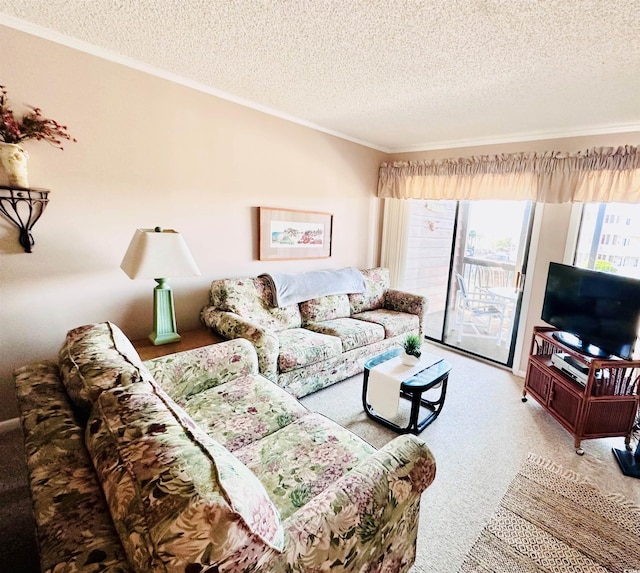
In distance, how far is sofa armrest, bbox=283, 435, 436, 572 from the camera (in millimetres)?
898

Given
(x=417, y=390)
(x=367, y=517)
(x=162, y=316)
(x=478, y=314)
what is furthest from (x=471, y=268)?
(x=367, y=517)

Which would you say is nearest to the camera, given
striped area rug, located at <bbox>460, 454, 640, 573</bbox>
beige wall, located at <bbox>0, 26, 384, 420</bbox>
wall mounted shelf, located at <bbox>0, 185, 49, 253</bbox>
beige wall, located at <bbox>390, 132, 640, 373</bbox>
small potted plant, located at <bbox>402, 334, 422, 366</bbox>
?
striped area rug, located at <bbox>460, 454, 640, 573</bbox>

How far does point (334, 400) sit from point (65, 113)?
2.71 metres

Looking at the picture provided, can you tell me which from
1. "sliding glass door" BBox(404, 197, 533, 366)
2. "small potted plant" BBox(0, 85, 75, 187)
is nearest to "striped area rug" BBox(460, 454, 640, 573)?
"sliding glass door" BBox(404, 197, 533, 366)

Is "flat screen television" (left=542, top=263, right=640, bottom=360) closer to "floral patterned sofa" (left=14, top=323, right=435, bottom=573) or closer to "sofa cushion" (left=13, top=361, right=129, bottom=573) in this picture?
"floral patterned sofa" (left=14, top=323, right=435, bottom=573)

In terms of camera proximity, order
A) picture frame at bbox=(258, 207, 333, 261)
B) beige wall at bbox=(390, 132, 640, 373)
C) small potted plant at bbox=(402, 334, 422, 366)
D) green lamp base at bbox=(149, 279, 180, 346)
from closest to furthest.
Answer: green lamp base at bbox=(149, 279, 180, 346)
small potted plant at bbox=(402, 334, 422, 366)
beige wall at bbox=(390, 132, 640, 373)
picture frame at bbox=(258, 207, 333, 261)

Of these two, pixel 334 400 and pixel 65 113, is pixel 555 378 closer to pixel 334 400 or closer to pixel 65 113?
pixel 334 400

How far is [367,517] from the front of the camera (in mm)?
1018

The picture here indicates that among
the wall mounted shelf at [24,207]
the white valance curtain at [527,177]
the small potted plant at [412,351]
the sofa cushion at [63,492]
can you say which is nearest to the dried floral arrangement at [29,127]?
the wall mounted shelf at [24,207]

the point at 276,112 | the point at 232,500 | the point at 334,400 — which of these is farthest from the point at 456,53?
the point at 334,400

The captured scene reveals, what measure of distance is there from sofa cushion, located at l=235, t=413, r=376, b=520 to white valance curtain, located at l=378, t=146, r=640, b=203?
9.20 ft

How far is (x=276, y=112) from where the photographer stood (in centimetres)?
306

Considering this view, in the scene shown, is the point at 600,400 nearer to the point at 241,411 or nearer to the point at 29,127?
the point at 241,411

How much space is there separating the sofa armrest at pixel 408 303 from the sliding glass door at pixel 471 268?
1.88 ft
